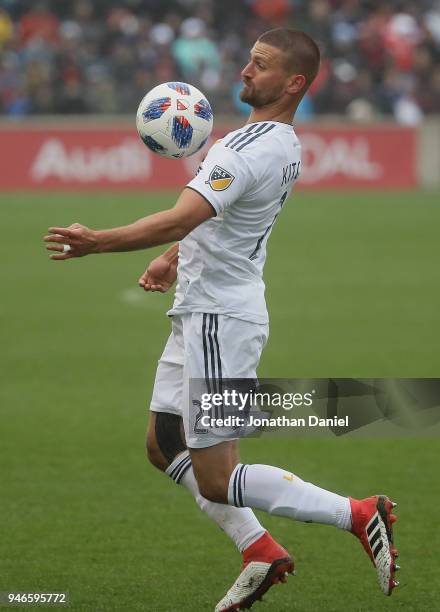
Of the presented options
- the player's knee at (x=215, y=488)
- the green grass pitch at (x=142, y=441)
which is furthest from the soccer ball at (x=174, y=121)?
the green grass pitch at (x=142, y=441)

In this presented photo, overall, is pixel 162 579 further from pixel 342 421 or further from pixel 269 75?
pixel 269 75

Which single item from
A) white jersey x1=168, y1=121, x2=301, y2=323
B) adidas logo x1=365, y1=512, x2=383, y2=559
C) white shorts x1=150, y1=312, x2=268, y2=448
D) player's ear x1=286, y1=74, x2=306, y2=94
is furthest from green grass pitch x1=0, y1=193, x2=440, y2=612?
player's ear x1=286, y1=74, x2=306, y2=94

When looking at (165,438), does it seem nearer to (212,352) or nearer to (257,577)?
(212,352)

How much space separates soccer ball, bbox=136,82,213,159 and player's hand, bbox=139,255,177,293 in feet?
1.52

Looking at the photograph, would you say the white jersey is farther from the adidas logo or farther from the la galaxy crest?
the adidas logo

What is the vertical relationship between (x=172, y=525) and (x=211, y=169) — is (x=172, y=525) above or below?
below

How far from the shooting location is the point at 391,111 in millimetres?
27031

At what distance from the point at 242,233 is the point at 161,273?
1.82ft

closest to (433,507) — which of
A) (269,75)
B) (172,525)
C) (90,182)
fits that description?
(172,525)

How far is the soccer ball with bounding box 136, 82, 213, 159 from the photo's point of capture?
5469mm

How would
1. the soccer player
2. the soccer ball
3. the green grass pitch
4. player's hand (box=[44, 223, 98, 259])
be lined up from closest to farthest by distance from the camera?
player's hand (box=[44, 223, 98, 259])
the soccer player
the soccer ball
the green grass pitch

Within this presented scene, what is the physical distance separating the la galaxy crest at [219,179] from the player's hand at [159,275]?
2.61 ft

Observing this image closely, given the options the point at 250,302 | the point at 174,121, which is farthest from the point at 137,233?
the point at 174,121

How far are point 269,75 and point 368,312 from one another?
8.59 meters
